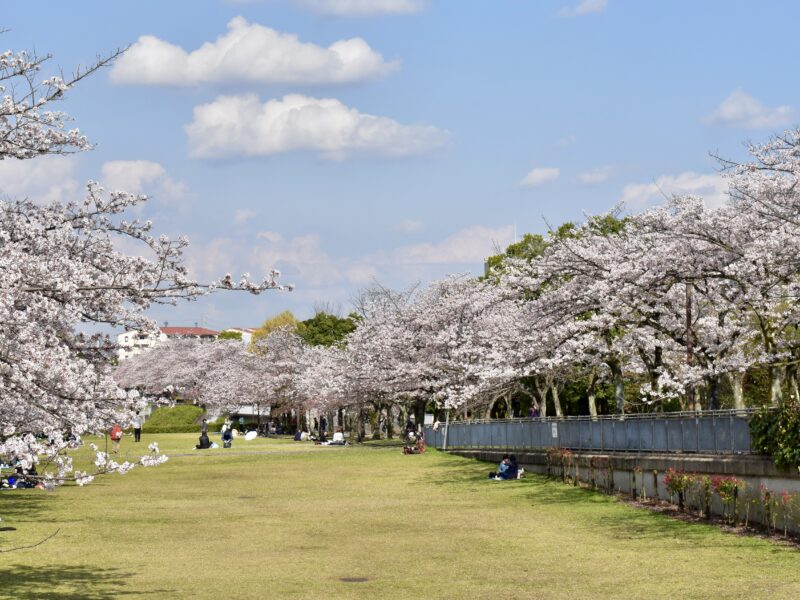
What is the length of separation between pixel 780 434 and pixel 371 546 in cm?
905

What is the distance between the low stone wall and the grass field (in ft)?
3.63

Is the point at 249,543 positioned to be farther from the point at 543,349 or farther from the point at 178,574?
the point at 543,349

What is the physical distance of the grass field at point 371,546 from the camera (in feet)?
61.6

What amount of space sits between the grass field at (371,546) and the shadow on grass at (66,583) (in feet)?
0.10

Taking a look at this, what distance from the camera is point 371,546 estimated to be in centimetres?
2455

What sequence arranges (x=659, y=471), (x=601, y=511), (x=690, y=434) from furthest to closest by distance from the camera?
(x=659, y=471) < (x=690, y=434) < (x=601, y=511)

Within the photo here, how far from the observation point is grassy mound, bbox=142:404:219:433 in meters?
125

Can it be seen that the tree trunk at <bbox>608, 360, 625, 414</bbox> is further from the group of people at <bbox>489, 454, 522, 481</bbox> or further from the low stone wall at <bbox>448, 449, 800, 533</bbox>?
the group of people at <bbox>489, 454, 522, 481</bbox>

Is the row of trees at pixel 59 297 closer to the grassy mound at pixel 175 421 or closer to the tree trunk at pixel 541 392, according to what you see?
the tree trunk at pixel 541 392

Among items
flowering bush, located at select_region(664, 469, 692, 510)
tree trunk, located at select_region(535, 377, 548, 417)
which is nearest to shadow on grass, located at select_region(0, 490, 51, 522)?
flowering bush, located at select_region(664, 469, 692, 510)

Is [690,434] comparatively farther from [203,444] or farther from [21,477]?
[203,444]

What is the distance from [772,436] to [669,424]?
6.85 meters

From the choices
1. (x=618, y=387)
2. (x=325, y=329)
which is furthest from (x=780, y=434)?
(x=325, y=329)

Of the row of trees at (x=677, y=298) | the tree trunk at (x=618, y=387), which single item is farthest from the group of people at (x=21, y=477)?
the tree trunk at (x=618, y=387)
